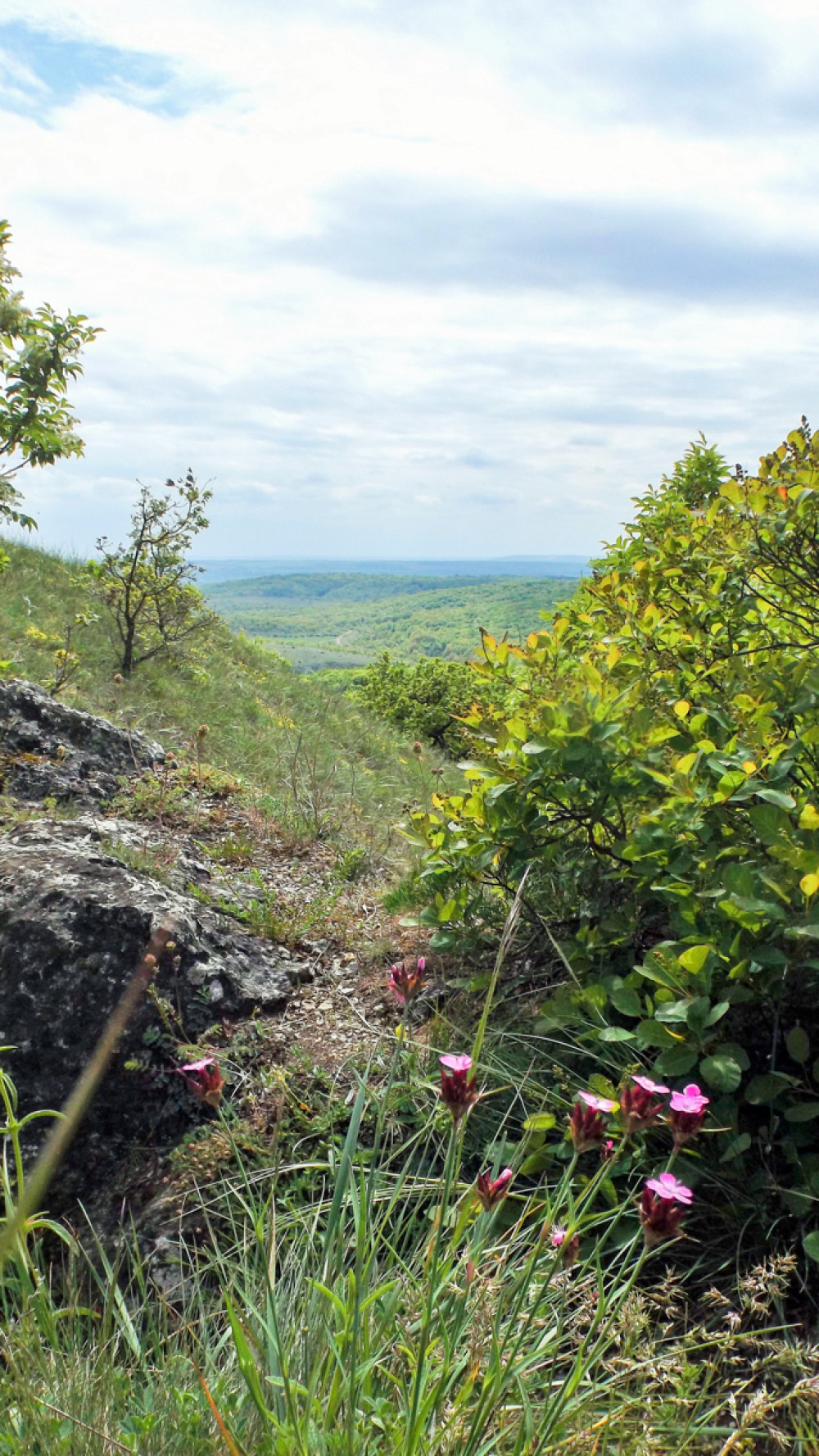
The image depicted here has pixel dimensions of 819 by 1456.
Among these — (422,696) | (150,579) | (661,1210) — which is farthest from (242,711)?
(422,696)

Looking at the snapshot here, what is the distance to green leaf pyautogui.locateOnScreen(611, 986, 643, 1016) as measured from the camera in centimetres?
222

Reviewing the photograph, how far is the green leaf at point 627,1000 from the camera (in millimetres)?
2221

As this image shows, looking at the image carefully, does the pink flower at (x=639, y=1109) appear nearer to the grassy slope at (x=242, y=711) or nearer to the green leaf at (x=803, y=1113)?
the green leaf at (x=803, y=1113)

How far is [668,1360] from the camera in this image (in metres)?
1.58

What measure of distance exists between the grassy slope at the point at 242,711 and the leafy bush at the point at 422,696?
4.15 meters

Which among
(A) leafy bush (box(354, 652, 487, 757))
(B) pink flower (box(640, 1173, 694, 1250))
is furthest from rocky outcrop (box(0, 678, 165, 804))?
(A) leafy bush (box(354, 652, 487, 757))

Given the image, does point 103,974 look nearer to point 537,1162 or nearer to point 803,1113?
point 537,1162

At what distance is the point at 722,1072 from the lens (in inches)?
79.8

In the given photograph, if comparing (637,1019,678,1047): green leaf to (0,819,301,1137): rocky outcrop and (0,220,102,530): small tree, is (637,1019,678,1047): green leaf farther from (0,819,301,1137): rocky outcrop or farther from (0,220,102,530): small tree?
(0,220,102,530): small tree

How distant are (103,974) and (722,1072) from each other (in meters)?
1.85

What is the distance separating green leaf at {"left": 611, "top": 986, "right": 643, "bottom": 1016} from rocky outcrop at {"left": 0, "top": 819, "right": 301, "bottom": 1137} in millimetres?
1206

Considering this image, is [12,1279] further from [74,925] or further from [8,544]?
[8,544]

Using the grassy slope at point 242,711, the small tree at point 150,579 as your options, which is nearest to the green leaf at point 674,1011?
the grassy slope at point 242,711

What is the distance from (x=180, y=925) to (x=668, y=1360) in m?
1.93
